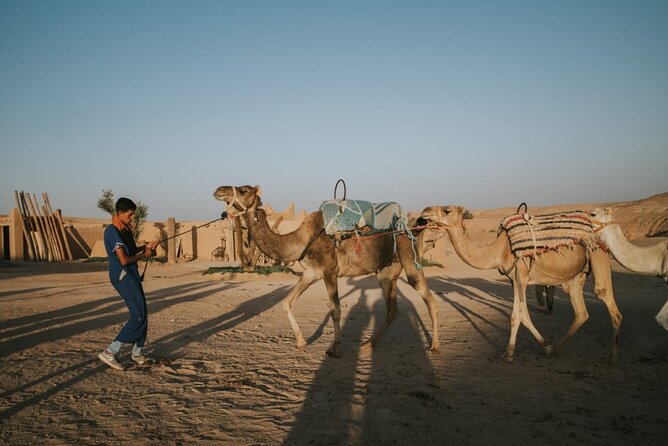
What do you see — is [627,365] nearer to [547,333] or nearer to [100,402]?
[547,333]

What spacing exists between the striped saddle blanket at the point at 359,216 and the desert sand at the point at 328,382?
6.65 ft

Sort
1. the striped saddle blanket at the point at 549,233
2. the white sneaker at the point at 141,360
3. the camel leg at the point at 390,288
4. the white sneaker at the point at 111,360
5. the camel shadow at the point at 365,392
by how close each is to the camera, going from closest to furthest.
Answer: the camel shadow at the point at 365,392, the white sneaker at the point at 111,360, the white sneaker at the point at 141,360, the striped saddle blanket at the point at 549,233, the camel leg at the point at 390,288

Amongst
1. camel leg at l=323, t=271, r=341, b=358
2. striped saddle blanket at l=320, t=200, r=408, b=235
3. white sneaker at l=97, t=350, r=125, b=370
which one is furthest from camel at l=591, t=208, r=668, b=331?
white sneaker at l=97, t=350, r=125, b=370

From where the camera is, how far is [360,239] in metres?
7.15

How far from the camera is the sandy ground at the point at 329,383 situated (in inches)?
161

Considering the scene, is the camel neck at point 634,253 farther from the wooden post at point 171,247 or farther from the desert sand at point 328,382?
the wooden post at point 171,247

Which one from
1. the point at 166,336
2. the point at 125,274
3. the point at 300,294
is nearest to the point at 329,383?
the point at 300,294

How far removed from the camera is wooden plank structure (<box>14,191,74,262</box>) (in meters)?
26.7

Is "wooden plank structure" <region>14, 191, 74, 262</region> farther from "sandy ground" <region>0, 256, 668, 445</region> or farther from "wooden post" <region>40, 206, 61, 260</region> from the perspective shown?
"sandy ground" <region>0, 256, 668, 445</region>

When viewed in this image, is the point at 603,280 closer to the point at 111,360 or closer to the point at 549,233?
the point at 549,233

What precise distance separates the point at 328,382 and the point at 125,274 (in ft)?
9.91

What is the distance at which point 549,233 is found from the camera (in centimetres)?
643

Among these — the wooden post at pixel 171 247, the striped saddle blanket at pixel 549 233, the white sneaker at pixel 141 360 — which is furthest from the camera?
the wooden post at pixel 171 247

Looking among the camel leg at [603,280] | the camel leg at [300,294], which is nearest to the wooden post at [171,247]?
the camel leg at [300,294]
